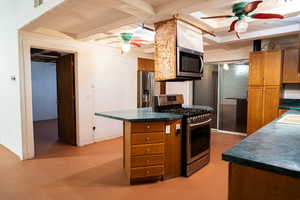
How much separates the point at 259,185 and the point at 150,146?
165 cm

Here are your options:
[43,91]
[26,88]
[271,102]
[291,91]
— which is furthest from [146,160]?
[43,91]

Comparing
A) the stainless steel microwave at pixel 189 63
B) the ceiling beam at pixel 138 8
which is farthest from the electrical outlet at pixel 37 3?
the stainless steel microwave at pixel 189 63

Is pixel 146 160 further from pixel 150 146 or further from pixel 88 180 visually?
pixel 88 180

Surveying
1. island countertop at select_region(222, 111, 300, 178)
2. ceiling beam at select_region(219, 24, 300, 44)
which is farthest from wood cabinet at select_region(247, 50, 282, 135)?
island countertop at select_region(222, 111, 300, 178)

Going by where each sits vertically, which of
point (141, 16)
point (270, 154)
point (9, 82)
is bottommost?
point (270, 154)

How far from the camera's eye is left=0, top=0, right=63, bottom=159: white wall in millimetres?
3227

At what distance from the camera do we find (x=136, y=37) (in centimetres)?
409

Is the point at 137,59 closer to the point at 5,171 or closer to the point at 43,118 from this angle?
the point at 5,171

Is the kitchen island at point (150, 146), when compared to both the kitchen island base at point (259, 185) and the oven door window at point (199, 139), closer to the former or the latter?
the oven door window at point (199, 139)

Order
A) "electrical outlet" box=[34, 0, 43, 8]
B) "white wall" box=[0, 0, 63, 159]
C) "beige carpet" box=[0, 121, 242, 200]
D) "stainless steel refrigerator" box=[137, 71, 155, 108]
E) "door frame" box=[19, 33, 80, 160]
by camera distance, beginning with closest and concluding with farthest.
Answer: "beige carpet" box=[0, 121, 242, 200]
"electrical outlet" box=[34, 0, 43, 8]
"white wall" box=[0, 0, 63, 159]
"door frame" box=[19, 33, 80, 160]
"stainless steel refrigerator" box=[137, 71, 155, 108]

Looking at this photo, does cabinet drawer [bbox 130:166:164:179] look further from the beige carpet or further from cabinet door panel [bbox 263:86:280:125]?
cabinet door panel [bbox 263:86:280:125]

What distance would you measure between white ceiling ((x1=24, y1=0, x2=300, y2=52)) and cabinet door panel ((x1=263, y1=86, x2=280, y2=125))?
1.18 metres

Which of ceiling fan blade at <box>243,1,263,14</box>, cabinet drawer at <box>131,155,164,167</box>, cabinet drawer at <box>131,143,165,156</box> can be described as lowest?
cabinet drawer at <box>131,155,164,167</box>

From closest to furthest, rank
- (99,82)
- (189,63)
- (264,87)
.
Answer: (189,63), (264,87), (99,82)
